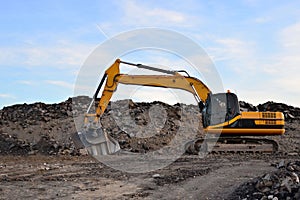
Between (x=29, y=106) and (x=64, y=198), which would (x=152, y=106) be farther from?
(x=64, y=198)

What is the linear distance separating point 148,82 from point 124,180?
5.91 m

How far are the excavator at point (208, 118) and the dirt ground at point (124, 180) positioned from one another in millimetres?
1830

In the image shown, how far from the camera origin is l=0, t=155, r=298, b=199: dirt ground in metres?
7.45

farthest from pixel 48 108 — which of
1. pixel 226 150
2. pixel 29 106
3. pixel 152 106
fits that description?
pixel 226 150

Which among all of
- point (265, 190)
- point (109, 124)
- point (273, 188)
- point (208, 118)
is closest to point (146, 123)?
point (109, 124)

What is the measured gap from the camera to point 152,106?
24.8 metres

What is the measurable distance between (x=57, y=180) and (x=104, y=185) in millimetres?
1256

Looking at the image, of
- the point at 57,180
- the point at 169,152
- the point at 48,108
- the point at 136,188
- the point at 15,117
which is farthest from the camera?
the point at 48,108

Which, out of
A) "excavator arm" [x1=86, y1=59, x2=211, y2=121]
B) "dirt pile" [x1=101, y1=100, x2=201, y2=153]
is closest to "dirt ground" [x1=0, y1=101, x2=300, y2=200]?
"dirt pile" [x1=101, y1=100, x2=201, y2=153]

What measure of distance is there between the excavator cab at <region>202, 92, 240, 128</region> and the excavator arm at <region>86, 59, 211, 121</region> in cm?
62

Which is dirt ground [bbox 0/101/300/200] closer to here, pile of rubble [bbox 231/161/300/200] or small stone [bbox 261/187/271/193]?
pile of rubble [bbox 231/161/300/200]

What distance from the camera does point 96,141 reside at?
13852mm

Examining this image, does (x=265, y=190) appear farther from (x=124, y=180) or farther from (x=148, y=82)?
(x=148, y=82)

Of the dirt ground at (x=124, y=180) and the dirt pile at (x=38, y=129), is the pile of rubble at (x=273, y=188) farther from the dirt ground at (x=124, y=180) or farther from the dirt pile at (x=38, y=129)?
the dirt pile at (x=38, y=129)
